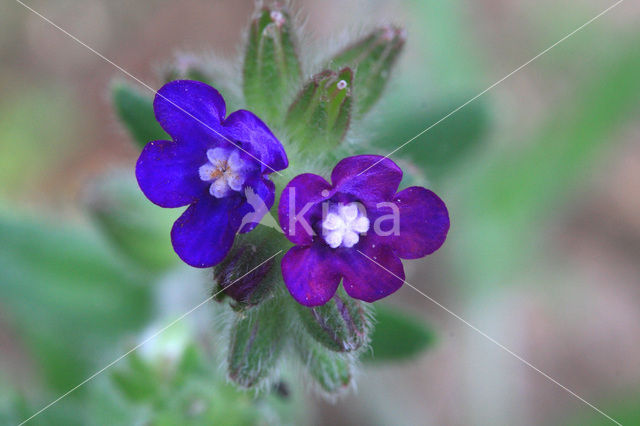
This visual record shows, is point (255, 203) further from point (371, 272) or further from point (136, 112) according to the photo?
point (136, 112)

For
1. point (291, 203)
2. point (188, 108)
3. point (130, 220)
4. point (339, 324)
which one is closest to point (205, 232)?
point (291, 203)

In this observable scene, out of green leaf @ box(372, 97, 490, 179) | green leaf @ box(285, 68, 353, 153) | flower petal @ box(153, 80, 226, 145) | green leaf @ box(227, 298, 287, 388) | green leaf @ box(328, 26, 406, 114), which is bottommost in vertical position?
green leaf @ box(227, 298, 287, 388)

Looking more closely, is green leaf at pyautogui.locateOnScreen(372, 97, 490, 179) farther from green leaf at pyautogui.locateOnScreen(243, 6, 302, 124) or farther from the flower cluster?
the flower cluster

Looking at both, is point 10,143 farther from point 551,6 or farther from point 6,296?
point 551,6

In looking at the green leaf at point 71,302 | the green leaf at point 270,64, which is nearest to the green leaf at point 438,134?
the green leaf at point 270,64

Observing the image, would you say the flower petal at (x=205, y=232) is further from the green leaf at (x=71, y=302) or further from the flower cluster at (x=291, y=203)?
the green leaf at (x=71, y=302)

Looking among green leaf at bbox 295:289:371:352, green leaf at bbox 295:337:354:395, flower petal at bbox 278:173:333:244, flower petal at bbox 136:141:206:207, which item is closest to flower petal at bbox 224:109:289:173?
flower petal at bbox 278:173:333:244

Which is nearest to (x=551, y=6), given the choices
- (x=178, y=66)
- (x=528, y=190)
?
(x=528, y=190)

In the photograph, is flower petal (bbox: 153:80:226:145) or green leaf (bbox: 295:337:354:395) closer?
flower petal (bbox: 153:80:226:145)
